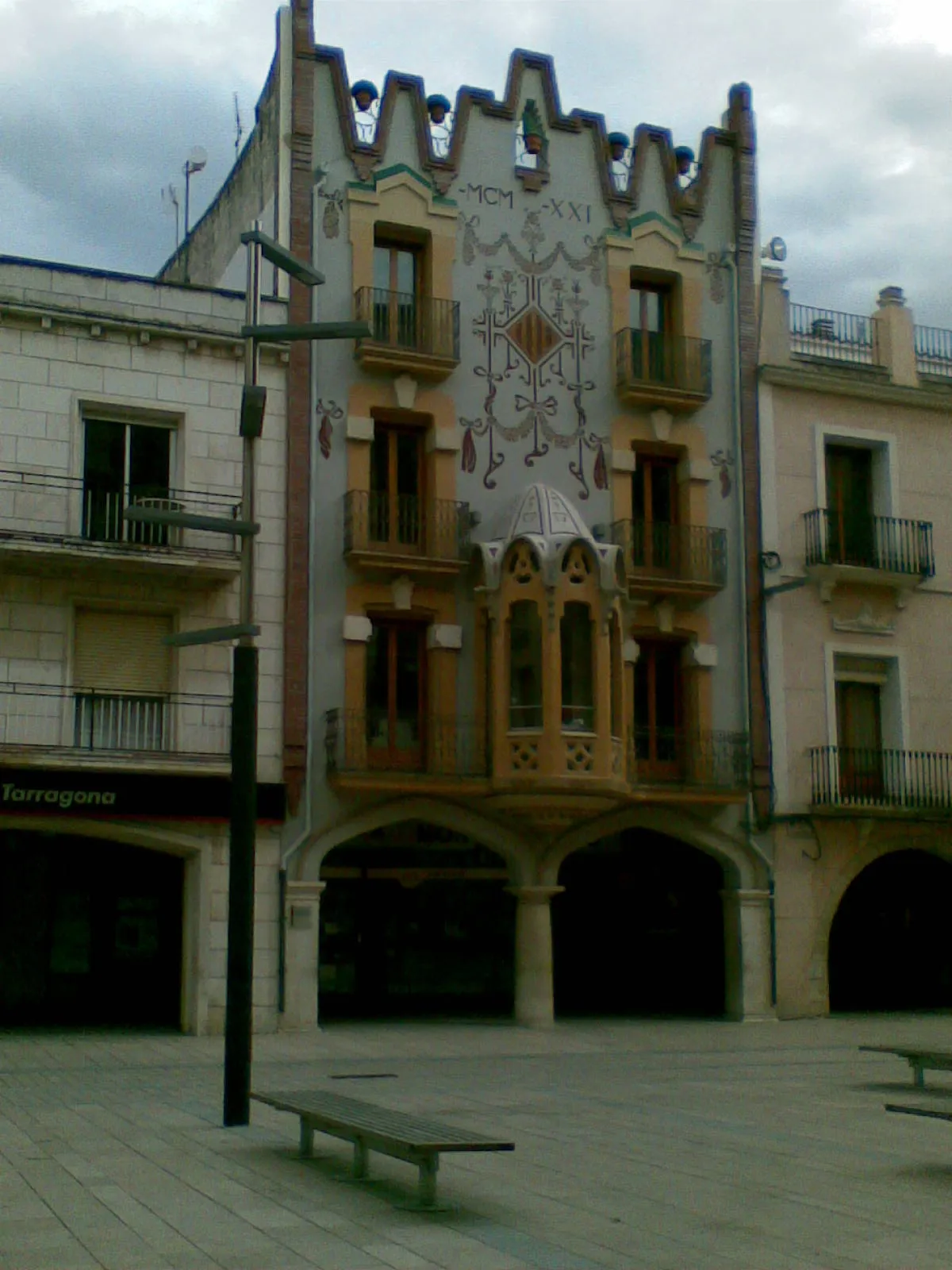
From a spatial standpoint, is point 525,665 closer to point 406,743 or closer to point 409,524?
point 406,743

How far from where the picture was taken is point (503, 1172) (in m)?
10.6

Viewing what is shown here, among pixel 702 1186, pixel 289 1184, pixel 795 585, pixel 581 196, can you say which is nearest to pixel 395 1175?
pixel 289 1184

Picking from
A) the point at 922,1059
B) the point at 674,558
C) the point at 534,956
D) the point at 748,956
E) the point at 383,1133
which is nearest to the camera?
the point at 383,1133

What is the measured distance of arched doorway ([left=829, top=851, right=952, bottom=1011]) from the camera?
95.6 feet

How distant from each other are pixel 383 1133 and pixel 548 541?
51.4ft

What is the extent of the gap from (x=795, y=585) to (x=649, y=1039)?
8717 millimetres

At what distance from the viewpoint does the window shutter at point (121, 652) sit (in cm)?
2289

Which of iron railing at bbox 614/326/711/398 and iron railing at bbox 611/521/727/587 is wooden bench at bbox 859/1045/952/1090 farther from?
iron railing at bbox 614/326/711/398

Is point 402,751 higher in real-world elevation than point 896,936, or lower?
higher

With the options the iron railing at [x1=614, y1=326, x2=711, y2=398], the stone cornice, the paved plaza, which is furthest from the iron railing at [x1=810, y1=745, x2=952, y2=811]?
the paved plaza

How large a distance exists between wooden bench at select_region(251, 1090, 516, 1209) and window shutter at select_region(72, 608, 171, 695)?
12.4 meters

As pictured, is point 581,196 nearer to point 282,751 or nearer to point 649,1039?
point 282,751

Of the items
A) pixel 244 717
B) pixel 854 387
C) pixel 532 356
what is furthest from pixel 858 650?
pixel 244 717

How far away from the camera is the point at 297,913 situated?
2328cm
